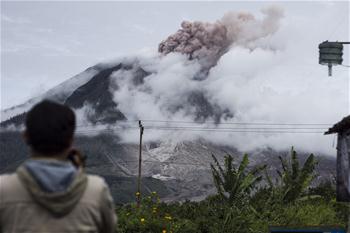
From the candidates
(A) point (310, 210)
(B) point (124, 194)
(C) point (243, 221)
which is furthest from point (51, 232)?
(B) point (124, 194)

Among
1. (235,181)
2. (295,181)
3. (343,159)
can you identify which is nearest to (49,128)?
(343,159)

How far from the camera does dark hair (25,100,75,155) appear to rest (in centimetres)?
253

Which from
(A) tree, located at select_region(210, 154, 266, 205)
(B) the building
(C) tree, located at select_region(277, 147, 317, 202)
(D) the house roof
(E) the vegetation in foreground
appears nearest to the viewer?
(E) the vegetation in foreground

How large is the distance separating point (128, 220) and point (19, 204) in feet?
45.7

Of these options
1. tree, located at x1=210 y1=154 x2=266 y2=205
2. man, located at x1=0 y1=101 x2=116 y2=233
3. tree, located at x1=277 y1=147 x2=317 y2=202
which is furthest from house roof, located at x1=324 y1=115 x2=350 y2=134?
man, located at x1=0 y1=101 x2=116 y2=233

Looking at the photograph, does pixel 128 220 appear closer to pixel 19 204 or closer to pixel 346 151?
pixel 346 151

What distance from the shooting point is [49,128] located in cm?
253

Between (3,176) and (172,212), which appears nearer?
(3,176)

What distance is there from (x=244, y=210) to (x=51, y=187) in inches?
782

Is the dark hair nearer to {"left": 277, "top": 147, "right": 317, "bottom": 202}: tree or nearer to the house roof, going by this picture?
the house roof

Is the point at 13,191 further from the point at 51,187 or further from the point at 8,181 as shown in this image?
the point at 51,187

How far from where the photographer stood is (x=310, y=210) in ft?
71.8

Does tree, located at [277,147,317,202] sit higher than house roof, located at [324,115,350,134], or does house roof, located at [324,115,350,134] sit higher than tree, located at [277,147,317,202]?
house roof, located at [324,115,350,134]

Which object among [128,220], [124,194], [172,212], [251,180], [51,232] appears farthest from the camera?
[124,194]
